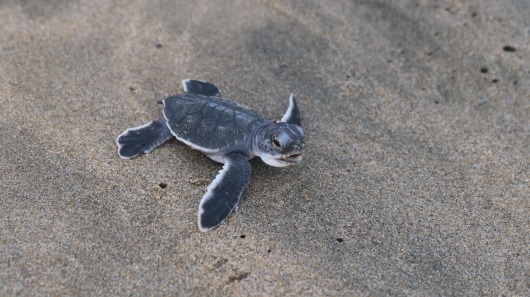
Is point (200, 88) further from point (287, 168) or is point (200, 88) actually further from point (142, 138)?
point (287, 168)

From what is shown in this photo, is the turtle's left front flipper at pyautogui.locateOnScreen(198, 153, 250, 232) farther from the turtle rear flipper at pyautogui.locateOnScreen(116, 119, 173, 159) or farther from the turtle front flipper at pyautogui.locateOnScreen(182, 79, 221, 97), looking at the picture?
the turtle front flipper at pyautogui.locateOnScreen(182, 79, 221, 97)

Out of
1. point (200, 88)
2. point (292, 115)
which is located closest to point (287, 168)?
point (292, 115)

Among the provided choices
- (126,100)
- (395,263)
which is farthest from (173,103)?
(395,263)

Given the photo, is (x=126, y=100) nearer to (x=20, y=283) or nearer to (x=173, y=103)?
(x=173, y=103)

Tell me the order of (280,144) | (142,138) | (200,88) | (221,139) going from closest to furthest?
(280,144) → (221,139) → (142,138) → (200,88)

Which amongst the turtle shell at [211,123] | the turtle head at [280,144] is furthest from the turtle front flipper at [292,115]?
the turtle head at [280,144]

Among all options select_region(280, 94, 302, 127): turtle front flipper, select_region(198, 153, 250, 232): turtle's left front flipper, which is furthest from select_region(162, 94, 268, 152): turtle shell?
select_region(280, 94, 302, 127): turtle front flipper

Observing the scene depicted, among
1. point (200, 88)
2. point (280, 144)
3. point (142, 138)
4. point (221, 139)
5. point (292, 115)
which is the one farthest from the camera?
point (200, 88)
